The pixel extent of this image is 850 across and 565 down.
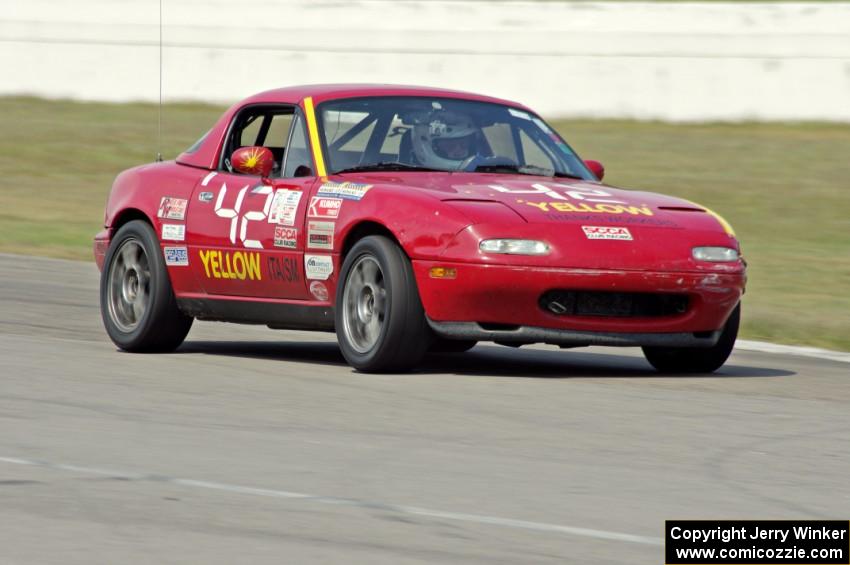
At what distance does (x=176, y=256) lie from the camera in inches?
409

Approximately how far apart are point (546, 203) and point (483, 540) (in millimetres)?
4080

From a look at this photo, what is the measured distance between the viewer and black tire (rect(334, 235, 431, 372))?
888 cm

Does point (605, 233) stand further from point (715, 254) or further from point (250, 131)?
point (250, 131)

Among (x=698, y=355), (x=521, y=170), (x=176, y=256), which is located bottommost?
(x=698, y=355)

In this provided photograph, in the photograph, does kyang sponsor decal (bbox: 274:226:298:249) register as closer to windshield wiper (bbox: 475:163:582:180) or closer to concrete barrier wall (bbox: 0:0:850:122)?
windshield wiper (bbox: 475:163:582:180)

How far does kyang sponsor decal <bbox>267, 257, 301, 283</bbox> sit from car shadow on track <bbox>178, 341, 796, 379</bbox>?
55cm

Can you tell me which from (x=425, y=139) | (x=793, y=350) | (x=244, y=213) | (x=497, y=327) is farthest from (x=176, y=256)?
(x=793, y=350)

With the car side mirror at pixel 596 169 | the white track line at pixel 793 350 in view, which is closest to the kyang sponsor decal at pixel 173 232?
the car side mirror at pixel 596 169

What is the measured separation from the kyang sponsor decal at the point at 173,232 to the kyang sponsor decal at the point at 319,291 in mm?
1130

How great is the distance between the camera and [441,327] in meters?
8.91

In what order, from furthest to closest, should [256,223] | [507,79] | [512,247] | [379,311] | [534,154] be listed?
[507,79] < [534,154] < [256,223] < [379,311] < [512,247]

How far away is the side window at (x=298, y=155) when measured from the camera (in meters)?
9.91

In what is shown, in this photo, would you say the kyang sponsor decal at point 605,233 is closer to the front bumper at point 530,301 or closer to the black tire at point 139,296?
the front bumper at point 530,301

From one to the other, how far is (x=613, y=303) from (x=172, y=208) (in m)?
2.77
